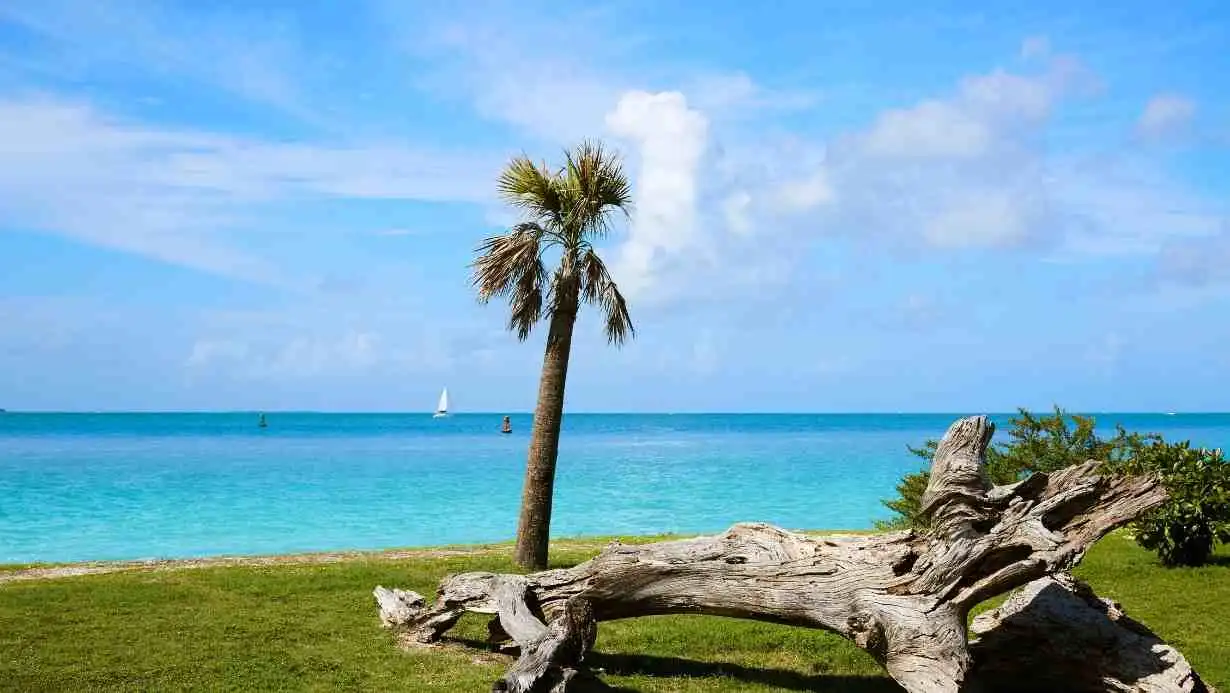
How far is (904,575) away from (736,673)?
211cm

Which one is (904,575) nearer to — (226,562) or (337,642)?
(337,642)

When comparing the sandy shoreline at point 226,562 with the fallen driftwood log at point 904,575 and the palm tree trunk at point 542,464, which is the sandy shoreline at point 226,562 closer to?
the palm tree trunk at point 542,464

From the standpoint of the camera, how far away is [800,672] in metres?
9.68

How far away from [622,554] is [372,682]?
8.56 ft

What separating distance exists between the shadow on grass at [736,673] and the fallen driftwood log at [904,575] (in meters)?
0.49

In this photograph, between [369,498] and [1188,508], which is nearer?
[1188,508]

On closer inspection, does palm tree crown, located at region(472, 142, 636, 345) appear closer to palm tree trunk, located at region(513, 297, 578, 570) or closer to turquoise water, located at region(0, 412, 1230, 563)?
palm tree trunk, located at region(513, 297, 578, 570)

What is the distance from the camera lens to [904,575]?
836 cm

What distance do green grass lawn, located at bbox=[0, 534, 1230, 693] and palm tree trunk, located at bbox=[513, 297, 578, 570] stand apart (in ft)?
5.67

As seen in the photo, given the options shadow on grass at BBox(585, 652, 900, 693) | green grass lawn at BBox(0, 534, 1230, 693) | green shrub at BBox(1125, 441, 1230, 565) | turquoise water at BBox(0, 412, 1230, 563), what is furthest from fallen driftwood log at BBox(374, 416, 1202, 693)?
turquoise water at BBox(0, 412, 1230, 563)

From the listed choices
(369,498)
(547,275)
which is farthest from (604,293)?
(369,498)

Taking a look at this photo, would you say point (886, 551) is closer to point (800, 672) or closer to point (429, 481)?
point (800, 672)

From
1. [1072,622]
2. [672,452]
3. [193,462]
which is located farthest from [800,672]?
[672,452]

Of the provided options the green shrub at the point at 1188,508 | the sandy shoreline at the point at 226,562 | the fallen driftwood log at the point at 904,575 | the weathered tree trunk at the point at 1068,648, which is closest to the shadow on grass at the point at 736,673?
the fallen driftwood log at the point at 904,575
